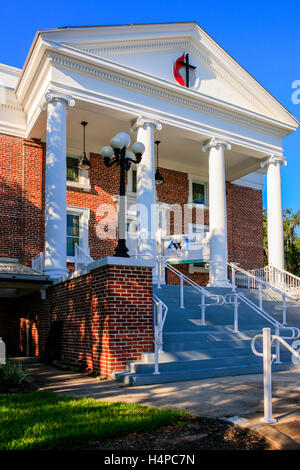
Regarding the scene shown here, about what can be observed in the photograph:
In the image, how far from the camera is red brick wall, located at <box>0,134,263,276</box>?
50.7 feet

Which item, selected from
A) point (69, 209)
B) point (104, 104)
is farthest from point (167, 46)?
point (69, 209)

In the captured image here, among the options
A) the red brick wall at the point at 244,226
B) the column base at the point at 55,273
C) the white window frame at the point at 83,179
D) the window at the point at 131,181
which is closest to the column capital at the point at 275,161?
the red brick wall at the point at 244,226

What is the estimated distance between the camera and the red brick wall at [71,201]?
15.5 metres

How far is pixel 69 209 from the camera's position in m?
17.0

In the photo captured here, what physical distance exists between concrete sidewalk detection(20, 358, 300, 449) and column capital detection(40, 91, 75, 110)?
7.86m

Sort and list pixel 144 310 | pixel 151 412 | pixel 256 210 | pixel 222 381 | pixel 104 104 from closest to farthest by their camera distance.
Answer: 1. pixel 151 412
2. pixel 222 381
3. pixel 144 310
4. pixel 104 104
5. pixel 256 210

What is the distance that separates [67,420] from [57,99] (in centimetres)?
1039

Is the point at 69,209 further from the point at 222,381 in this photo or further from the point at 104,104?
the point at 222,381

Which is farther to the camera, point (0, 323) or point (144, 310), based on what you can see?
point (0, 323)

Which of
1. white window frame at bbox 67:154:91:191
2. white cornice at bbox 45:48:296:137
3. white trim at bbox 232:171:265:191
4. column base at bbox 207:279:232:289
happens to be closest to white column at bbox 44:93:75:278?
white cornice at bbox 45:48:296:137

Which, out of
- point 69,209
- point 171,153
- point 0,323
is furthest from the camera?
point 171,153

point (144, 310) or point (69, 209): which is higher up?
point (69, 209)

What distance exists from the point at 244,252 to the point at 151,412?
54.2 ft

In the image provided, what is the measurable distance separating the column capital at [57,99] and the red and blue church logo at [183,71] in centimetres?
432
